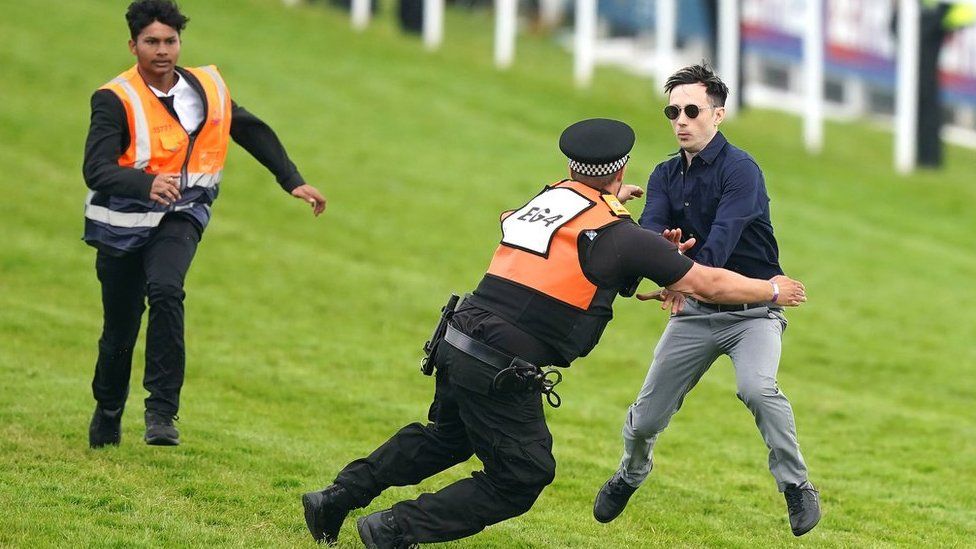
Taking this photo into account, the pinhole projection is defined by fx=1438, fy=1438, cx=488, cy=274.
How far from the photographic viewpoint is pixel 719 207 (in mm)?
7480

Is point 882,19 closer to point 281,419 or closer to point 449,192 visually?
point 449,192

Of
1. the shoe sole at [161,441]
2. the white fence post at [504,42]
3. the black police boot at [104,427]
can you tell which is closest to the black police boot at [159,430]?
the shoe sole at [161,441]

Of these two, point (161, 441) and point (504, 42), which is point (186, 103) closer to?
point (161, 441)

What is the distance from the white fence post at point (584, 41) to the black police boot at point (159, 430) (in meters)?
18.2

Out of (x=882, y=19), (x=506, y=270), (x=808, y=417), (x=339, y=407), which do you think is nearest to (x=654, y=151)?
(x=882, y=19)

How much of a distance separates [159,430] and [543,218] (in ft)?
9.70

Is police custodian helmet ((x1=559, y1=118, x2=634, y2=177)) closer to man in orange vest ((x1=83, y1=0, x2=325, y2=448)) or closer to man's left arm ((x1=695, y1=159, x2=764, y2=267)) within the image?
man's left arm ((x1=695, y1=159, x2=764, y2=267))

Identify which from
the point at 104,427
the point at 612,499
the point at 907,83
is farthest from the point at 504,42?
the point at 612,499

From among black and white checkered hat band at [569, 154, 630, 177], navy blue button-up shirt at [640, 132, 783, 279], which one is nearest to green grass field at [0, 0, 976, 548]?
navy blue button-up shirt at [640, 132, 783, 279]

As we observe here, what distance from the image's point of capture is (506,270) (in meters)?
6.73

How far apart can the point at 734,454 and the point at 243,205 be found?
31.1 feet

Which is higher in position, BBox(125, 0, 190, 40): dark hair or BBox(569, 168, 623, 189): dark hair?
BBox(125, 0, 190, 40): dark hair

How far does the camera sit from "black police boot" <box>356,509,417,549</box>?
6934 millimetres

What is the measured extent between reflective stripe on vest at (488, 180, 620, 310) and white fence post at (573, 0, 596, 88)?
19198mm
